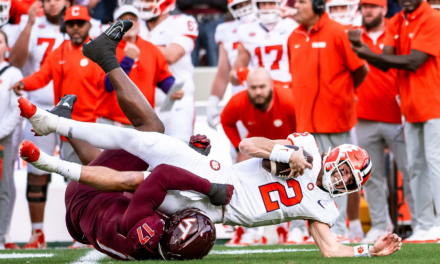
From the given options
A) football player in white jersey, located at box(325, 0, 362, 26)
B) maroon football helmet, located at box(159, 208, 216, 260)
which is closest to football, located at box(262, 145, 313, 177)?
maroon football helmet, located at box(159, 208, 216, 260)

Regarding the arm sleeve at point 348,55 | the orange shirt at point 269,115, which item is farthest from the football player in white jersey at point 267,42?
the arm sleeve at point 348,55

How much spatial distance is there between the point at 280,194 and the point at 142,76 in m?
2.91

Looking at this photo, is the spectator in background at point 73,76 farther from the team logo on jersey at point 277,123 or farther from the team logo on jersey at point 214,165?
the team logo on jersey at point 214,165

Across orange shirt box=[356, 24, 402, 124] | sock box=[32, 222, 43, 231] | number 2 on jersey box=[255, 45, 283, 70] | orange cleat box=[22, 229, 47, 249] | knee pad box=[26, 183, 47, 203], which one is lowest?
orange cleat box=[22, 229, 47, 249]

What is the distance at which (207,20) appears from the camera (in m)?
11.0

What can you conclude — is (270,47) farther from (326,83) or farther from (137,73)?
(137,73)

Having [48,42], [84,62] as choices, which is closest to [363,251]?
[84,62]

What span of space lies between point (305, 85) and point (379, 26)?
1.34 metres

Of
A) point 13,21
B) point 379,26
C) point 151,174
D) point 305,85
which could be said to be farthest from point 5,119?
point 379,26

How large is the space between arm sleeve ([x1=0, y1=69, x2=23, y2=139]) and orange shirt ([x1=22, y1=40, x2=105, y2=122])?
34cm

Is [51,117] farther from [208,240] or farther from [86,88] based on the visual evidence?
[86,88]

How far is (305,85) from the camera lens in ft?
24.0

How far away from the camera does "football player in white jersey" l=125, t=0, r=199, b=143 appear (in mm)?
8305

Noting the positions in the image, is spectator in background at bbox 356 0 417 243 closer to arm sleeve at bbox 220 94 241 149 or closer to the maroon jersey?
arm sleeve at bbox 220 94 241 149
